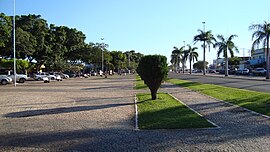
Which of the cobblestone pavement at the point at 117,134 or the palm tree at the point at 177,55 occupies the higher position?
the palm tree at the point at 177,55

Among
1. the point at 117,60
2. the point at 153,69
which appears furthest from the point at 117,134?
the point at 117,60

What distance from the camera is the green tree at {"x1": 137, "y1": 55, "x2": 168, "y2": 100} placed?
18516 millimetres

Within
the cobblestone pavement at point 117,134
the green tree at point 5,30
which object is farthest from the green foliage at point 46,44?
the cobblestone pavement at point 117,134

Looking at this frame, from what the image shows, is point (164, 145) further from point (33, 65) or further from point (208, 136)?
point (33, 65)

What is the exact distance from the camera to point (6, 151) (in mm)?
7406

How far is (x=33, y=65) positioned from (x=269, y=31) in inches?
2053

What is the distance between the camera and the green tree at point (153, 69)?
1852 cm

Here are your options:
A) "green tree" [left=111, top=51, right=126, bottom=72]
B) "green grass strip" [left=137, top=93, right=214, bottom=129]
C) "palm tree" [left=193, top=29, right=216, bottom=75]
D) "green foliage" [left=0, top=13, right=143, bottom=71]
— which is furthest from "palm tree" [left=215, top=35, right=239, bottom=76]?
"green tree" [left=111, top=51, right=126, bottom=72]

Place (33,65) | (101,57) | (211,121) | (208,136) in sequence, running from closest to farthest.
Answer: (208,136) → (211,121) → (33,65) → (101,57)

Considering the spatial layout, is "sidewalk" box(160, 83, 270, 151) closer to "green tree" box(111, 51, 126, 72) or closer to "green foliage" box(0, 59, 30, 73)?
"green foliage" box(0, 59, 30, 73)

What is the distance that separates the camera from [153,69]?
1855 centimetres

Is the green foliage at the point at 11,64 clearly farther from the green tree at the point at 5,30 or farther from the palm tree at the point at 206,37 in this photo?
the palm tree at the point at 206,37

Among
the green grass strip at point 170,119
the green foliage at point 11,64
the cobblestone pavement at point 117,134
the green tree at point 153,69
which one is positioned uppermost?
the green foliage at point 11,64

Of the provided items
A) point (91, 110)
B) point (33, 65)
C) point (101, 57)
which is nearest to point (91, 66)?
point (101, 57)
